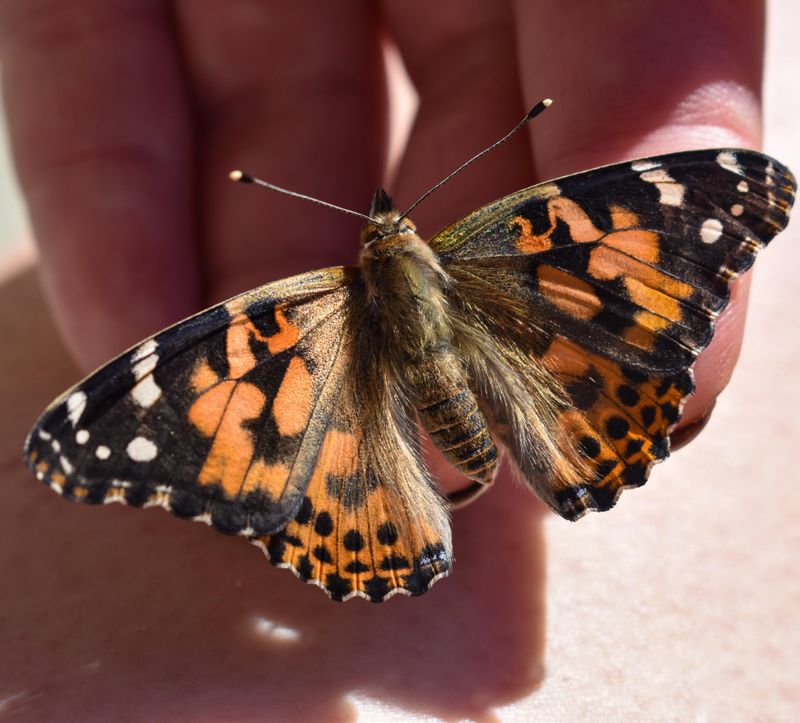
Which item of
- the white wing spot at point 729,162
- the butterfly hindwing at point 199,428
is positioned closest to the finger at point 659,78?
the white wing spot at point 729,162

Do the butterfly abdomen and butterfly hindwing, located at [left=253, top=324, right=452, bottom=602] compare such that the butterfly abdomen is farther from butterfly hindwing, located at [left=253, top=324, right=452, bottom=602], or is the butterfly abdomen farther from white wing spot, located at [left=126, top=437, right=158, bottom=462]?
white wing spot, located at [left=126, top=437, right=158, bottom=462]

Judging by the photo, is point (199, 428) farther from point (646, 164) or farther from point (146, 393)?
point (646, 164)

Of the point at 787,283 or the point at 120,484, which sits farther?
the point at 787,283

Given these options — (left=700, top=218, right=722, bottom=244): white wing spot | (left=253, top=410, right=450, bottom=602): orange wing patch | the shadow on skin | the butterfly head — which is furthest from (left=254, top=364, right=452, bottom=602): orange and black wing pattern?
(left=700, top=218, right=722, bottom=244): white wing spot

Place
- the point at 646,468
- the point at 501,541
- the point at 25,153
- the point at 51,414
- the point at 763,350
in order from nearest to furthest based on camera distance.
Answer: the point at 51,414 → the point at 646,468 → the point at 501,541 → the point at 763,350 → the point at 25,153

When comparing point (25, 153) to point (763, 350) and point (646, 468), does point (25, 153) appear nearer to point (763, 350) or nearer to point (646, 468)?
point (646, 468)

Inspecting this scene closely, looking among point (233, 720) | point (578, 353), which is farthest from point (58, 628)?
point (578, 353)

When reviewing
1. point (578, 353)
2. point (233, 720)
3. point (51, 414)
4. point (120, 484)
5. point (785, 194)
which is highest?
point (785, 194)
